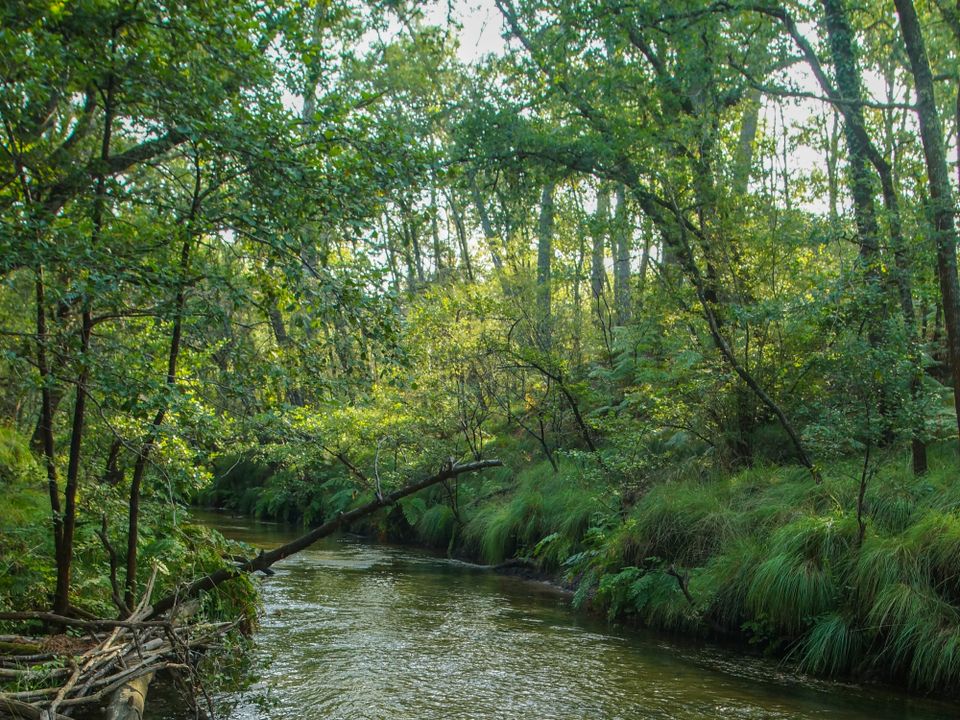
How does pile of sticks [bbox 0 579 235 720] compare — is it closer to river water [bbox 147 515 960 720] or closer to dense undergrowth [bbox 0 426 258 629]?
dense undergrowth [bbox 0 426 258 629]

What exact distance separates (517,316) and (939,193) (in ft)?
31.0

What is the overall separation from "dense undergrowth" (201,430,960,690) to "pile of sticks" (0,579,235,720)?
5.02 meters

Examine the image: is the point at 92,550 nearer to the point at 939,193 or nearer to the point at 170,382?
the point at 170,382

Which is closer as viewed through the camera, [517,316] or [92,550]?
[92,550]

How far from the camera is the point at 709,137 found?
12.0 m

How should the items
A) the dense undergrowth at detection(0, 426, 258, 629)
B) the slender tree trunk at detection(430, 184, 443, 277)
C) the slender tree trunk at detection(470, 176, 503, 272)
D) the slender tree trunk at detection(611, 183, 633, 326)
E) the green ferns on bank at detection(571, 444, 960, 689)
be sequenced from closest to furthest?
the slender tree trunk at detection(430, 184, 443, 277)
the dense undergrowth at detection(0, 426, 258, 629)
the green ferns on bank at detection(571, 444, 960, 689)
the slender tree trunk at detection(611, 183, 633, 326)
the slender tree trunk at detection(470, 176, 503, 272)

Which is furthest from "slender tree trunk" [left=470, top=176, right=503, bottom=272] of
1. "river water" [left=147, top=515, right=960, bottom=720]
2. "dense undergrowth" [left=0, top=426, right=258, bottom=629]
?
"dense undergrowth" [left=0, top=426, right=258, bottom=629]

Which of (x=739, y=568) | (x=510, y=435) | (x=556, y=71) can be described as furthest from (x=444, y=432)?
(x=739, y=568)

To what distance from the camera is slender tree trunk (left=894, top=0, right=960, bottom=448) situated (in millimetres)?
8578

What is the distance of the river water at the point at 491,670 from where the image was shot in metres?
6.89

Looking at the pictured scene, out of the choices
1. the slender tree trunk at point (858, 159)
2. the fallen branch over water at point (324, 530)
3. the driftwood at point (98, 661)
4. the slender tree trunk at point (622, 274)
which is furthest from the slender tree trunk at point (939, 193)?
the driftwood at point (98, 661)

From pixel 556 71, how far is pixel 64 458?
352 inches

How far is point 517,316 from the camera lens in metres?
17.3

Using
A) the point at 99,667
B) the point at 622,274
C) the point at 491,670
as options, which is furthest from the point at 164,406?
the point at 622,274
